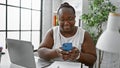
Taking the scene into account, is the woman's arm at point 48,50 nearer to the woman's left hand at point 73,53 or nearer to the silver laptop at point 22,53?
the woman's left hand at point 73,53

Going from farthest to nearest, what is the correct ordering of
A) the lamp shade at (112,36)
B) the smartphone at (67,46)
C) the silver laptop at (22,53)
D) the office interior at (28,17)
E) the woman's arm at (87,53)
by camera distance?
the office interior at (28,17) < the woman's arm at (87,53) < the smartphone at (67,46) < the silver laptop at (22,53) < the lamp shade at (112,36)

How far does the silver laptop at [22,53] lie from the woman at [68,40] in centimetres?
31

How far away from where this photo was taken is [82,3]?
3.27 metres

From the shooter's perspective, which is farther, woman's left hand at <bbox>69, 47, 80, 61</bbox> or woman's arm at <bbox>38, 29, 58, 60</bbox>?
woman's arm at <bbox>38, 29, 58, 60</bbox>

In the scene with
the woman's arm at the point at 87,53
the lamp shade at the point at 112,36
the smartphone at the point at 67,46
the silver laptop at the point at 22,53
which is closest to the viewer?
the lamp shade at the point at 112,36

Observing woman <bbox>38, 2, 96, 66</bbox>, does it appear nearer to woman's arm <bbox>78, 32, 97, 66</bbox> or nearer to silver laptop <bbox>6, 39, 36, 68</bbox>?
woman's arm <bbox>78, 32, 97, 66</bbox>

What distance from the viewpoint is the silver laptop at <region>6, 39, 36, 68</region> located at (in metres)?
1.07

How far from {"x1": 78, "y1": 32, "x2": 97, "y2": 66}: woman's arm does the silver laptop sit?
0.49 meters

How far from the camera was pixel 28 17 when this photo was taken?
333cm

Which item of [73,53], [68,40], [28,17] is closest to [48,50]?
[68,40]

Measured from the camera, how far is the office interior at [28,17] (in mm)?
2704

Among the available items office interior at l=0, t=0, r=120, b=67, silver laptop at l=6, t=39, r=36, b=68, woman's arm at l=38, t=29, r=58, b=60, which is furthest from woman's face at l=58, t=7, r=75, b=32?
office interior at l=0, t=0, r=120, b=67

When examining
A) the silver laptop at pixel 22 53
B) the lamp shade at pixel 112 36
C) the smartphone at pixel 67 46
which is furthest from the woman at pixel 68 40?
the lamp shade at pixel 112 36

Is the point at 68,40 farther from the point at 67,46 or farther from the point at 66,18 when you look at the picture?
the point at 67,46
